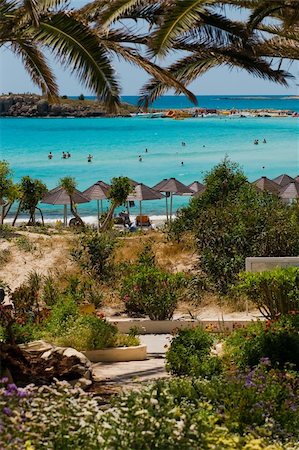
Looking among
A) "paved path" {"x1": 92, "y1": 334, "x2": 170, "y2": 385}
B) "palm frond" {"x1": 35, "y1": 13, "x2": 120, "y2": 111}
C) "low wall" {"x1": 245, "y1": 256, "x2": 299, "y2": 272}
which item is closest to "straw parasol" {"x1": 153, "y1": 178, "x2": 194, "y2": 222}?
"low wall" {"x1": 245, "y1": 256, "x2": 299, "y2": 272}

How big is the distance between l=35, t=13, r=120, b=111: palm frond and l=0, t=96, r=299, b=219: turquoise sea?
3740cm

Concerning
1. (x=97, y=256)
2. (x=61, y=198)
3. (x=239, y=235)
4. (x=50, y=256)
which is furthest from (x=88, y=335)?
(x=61, y=198)

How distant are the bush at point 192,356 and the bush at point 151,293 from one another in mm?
4081

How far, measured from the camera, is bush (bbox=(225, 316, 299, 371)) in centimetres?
924

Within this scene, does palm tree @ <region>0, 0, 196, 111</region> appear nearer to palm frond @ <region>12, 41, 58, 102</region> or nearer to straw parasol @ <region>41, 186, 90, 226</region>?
palm frond @ <region>12, 41, 58, 102</region>

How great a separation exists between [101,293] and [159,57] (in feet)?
22.3

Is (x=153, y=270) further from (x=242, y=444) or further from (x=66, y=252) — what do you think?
(x=242, y=444)

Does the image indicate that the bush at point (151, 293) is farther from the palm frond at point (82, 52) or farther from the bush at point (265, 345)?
the palm frond at point (82, 52)

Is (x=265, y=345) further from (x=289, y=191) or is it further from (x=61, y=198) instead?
(x=61, y=198)

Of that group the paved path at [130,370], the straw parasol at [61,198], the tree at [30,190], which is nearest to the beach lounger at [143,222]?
the straw parasol at [61,198]

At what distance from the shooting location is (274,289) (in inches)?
509

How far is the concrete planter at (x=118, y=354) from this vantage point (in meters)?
11.1

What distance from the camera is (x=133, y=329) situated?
40.0ft

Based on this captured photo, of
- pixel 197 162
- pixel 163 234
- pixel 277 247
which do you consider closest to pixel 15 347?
pixel 277 247
